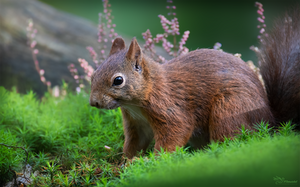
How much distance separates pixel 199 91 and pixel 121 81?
2.39ft

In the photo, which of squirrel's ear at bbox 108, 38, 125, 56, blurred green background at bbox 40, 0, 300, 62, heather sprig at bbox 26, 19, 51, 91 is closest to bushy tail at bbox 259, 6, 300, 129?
blurred green background at bbox 40, 0, 300, 62

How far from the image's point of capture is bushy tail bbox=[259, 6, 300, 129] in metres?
2.40

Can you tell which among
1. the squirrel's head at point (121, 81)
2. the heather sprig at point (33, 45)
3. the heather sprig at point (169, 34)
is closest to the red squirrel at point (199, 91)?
the squirrel's head at point (121, 81)

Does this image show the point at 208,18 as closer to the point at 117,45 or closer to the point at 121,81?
the point at 117,45

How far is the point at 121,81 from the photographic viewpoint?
7.12 ft

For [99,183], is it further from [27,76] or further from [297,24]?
[27,76]

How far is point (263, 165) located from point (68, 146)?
188cm

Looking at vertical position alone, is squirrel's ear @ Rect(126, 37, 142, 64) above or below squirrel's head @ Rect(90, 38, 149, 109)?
above

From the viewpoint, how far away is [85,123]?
10.4 ft

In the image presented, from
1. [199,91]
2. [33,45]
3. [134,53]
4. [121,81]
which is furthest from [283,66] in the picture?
[33,45]

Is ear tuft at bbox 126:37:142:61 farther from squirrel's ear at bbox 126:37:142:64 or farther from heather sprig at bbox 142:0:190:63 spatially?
heather sprig at bbox 142:0:190:63

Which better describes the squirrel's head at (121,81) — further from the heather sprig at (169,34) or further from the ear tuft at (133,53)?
the heather sprig at (169,34)

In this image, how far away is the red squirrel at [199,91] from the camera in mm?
2248

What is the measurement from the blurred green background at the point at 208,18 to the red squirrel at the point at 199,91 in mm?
400
